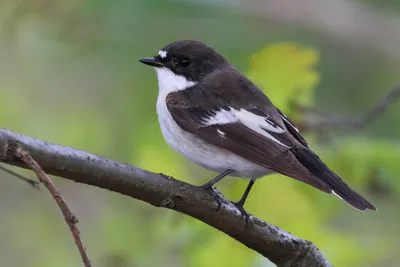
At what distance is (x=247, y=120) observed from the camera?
3.54 meters

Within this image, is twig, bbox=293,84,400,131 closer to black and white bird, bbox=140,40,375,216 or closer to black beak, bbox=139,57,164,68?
black and white bird, bbox=140,40,375,216

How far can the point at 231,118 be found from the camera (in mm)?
3557

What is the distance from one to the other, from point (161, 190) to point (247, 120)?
3.68 feet

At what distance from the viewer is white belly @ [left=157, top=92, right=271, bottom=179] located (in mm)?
3371

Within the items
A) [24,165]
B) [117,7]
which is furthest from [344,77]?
[24,165]

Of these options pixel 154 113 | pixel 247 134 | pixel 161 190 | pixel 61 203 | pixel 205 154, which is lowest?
pixel 61 203

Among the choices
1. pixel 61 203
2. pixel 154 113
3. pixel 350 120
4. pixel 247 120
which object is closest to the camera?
Result: pixel 61 203

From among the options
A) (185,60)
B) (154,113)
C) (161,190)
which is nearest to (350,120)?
(185,60)

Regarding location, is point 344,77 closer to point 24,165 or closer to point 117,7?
point 117,7

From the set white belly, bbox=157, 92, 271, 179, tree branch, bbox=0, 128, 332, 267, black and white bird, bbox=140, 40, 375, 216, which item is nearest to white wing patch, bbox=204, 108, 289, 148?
black and white bird, bbox=140, 40, 375, 216

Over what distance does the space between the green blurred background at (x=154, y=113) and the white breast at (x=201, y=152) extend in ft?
0.47

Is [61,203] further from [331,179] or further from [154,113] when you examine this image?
[154,113]

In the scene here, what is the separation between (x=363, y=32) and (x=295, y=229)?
253 centimetres

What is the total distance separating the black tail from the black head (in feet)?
2.58
